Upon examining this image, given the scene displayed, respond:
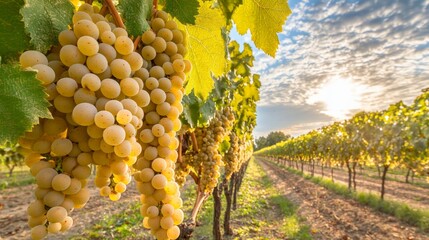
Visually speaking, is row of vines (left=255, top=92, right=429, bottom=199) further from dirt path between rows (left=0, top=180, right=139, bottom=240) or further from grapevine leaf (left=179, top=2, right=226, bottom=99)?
dirt path between rows (left=0, top=180, right=139, bottom=240)

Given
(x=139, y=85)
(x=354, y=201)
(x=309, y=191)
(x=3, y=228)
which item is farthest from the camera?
(x=309, y=191)

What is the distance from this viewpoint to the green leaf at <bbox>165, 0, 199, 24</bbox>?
1.03 metres

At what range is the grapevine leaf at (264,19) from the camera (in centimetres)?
133

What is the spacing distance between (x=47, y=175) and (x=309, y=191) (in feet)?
69.9

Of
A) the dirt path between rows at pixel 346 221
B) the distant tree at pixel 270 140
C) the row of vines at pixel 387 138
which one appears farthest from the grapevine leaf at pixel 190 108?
the distant tree at pixel 270 140

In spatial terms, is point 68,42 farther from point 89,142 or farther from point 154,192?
point 154,192

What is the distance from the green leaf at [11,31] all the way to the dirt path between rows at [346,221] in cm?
1156

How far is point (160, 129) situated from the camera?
904 millimetres

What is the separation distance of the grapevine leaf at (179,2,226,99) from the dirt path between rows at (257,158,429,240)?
425 inches

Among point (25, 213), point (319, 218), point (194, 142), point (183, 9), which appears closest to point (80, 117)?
point (183, 9)

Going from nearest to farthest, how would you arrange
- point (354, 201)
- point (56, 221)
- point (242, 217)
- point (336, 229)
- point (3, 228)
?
point (56, 221) → point (3, 228) → point (336, 229) → point (242, 217) → point (354, 201)

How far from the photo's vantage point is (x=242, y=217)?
13211 millimetres

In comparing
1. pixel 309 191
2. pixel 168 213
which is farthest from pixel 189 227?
pixel 309 191

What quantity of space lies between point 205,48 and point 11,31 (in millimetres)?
776
